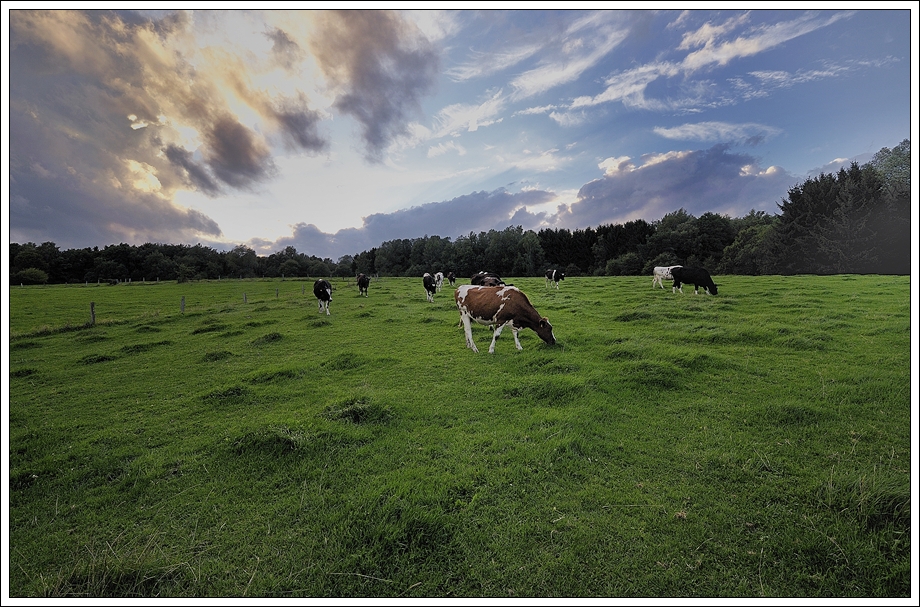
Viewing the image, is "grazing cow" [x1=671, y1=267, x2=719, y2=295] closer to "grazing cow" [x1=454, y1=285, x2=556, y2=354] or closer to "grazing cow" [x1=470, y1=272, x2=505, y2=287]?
"grazing cow" [x1=470, y1=272, x2=505, y2=287]

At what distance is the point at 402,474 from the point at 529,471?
1590 millimetres

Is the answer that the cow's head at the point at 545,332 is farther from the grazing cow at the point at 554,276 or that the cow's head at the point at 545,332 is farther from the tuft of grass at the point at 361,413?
the grazing cow at the point at 554,276

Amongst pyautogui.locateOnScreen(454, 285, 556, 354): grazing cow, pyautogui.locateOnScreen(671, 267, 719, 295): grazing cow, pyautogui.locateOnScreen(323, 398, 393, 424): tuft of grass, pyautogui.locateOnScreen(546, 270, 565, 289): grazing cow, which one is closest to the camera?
pyautogui.locateOnScreen(323, 398, 393, 424): tuft of grass

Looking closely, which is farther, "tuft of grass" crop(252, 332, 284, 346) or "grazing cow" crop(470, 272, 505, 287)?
"grazing cow" crop(470, 272, 505, 287)

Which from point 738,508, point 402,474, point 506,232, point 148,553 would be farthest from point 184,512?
point 506,232

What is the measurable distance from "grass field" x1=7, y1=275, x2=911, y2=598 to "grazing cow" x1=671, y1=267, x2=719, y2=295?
10319 millimetres

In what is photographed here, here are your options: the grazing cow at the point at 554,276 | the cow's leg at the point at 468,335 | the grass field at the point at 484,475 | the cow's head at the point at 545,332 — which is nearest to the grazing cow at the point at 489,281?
the cow's leg at the point at 468,335

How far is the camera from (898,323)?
1045 centimetres

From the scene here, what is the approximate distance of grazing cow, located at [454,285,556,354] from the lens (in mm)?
10523

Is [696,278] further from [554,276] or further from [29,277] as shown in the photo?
[29,277]

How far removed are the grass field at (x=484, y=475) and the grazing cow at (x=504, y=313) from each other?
0.82 meters

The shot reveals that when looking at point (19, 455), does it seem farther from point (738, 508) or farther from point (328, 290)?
point (328, 290)

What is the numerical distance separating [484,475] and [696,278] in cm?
2099

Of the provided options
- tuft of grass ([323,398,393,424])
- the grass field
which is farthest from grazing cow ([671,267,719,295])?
tuft of grass ([323,398,393,424])
